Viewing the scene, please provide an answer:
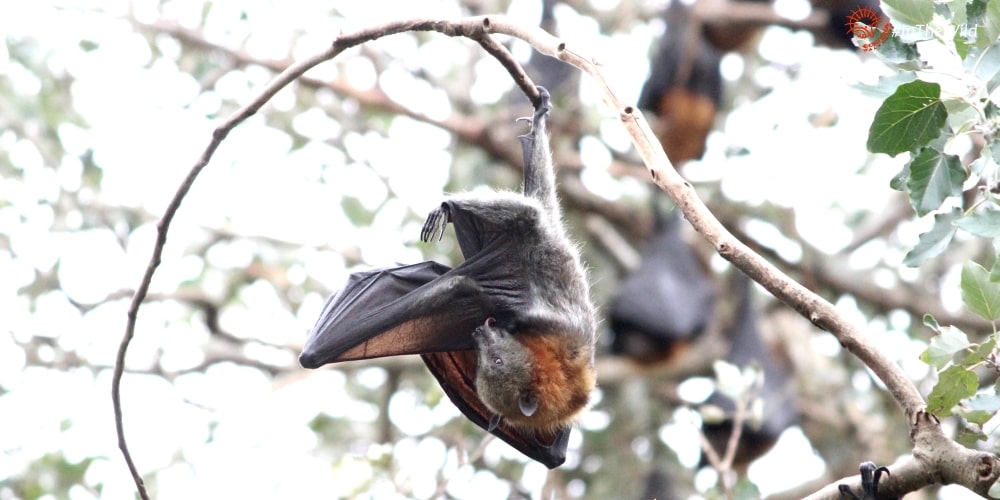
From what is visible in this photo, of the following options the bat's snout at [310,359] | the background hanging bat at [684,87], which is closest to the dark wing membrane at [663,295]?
the background hanging bat at [684,87]

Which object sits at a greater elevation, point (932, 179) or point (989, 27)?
point (989, 27)

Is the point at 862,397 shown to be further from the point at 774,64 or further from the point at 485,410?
the point at 485,410

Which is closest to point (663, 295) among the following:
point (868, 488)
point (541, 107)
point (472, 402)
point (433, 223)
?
point (472, 402)

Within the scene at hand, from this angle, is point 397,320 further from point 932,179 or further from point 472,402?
point 932,179

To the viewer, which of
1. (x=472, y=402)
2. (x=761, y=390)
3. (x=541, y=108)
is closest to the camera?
(x=541, y=108)

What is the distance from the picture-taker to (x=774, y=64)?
9.58 meters

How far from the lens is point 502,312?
414cm

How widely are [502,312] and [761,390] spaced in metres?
5.81

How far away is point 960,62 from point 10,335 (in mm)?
6328

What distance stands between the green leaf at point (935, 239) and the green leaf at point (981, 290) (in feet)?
0.39

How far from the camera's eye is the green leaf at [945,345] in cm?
254

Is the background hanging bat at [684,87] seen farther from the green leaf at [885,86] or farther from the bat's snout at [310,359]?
the green leaf at [885,86]

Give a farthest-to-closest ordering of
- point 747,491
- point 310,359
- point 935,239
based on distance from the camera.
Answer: point 310,359, point 747,491, point 935,239

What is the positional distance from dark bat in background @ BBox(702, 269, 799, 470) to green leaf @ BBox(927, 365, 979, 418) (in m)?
6.80
